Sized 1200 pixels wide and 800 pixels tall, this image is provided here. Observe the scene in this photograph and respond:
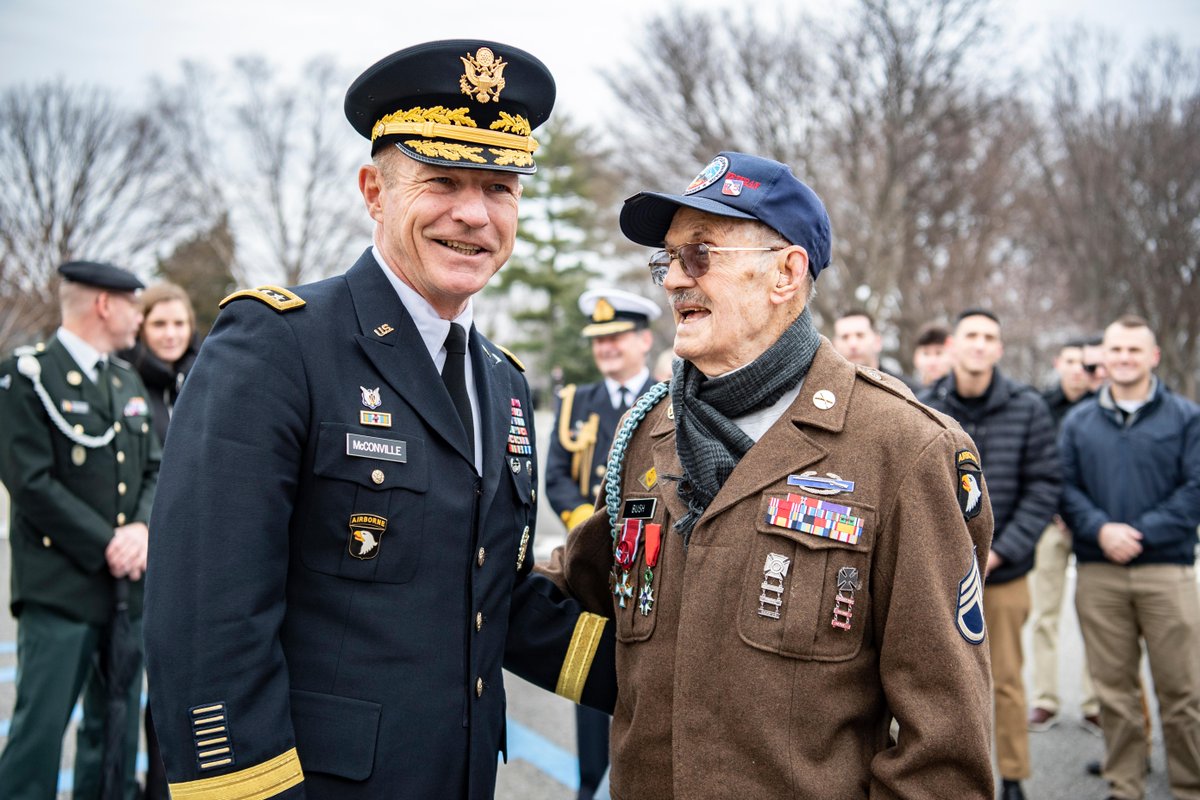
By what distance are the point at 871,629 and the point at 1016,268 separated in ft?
91.0

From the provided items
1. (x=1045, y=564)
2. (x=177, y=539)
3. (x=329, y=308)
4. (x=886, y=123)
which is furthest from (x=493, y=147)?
(x=886, y=123)

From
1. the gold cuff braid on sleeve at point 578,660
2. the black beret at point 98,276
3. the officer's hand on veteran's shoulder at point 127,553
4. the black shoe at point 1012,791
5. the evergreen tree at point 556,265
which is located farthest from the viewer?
the evergreen tree at point 556,265

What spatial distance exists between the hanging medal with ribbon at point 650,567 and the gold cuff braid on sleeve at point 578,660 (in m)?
0.33

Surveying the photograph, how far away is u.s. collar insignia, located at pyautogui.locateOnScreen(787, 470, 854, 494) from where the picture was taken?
2.02m

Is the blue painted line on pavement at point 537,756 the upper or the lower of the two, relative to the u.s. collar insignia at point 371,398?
lower

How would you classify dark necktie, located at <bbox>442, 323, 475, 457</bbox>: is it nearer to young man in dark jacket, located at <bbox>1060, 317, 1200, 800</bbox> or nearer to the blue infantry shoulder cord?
the blue infantry shoulder cord

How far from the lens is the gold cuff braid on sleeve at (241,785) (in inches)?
69.0

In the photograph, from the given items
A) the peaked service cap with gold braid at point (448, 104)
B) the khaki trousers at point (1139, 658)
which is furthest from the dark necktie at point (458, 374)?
the khaki trousers at point (1139, 658)

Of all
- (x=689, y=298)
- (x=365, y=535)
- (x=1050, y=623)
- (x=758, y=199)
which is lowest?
(x=1050, y=623)

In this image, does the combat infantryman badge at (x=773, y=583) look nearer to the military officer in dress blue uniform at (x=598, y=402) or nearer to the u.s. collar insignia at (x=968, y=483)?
the u.s. collar insignia at (x=968, y=483)

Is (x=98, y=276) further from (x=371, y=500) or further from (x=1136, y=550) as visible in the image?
(x=1136, y=550)

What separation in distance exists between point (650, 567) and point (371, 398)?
31.5 inches

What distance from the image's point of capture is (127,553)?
4.05 m

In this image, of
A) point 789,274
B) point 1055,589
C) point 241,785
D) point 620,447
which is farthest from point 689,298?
point 1055,589
